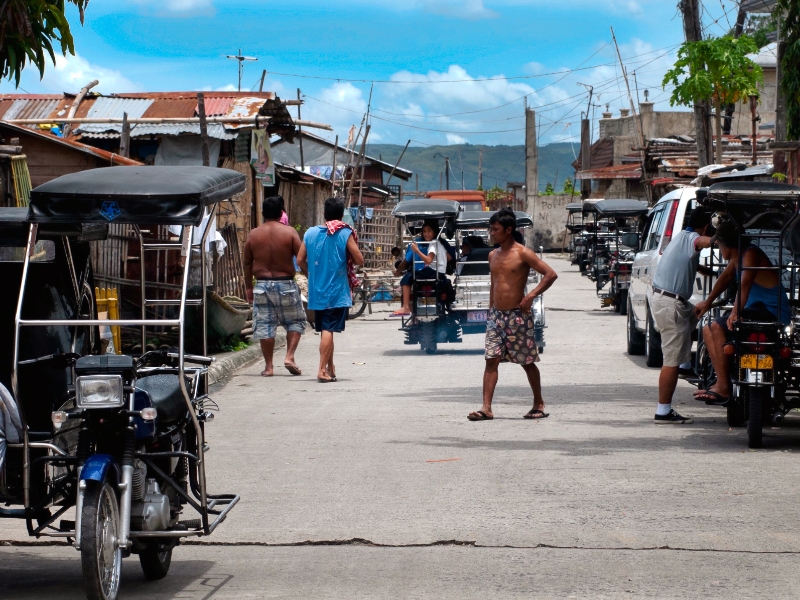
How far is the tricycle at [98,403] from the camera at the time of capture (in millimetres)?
4777

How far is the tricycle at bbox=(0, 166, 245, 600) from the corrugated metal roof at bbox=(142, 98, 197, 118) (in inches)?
557

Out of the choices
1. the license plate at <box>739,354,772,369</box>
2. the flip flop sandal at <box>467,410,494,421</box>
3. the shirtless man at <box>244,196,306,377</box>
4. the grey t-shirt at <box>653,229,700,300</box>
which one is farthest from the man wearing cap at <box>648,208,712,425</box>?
the shirtless man at <box>244,196,306,377</box>

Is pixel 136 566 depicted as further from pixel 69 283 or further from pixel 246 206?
pixel 246 206

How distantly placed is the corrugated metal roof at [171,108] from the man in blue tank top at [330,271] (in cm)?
748

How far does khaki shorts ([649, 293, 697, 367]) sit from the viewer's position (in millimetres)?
9992

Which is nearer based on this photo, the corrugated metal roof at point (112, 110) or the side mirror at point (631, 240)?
the side mirror at point (631, 240)

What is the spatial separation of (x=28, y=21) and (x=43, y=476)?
11.7 feet

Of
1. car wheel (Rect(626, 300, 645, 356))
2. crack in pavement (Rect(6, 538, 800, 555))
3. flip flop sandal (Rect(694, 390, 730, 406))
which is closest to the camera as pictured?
crack in pavement (Rect(6, 538, 800, 555))

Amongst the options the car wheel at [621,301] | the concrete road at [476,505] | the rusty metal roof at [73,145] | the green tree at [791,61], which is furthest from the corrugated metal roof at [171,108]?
the green tree at [791,61]

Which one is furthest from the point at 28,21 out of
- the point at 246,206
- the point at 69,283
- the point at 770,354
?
the point at 246,206

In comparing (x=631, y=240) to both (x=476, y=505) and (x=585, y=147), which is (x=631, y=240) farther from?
(x=585, y=147)

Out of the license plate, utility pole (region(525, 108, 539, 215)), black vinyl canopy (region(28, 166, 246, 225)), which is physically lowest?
the license plate

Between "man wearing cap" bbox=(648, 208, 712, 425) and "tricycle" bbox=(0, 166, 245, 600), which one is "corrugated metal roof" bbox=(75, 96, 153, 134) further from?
"tricycle" bbox=(0, 166, 245, 600)

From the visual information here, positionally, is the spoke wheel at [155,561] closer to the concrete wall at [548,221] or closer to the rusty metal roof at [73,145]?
the rusty metal roof at [73,145]
